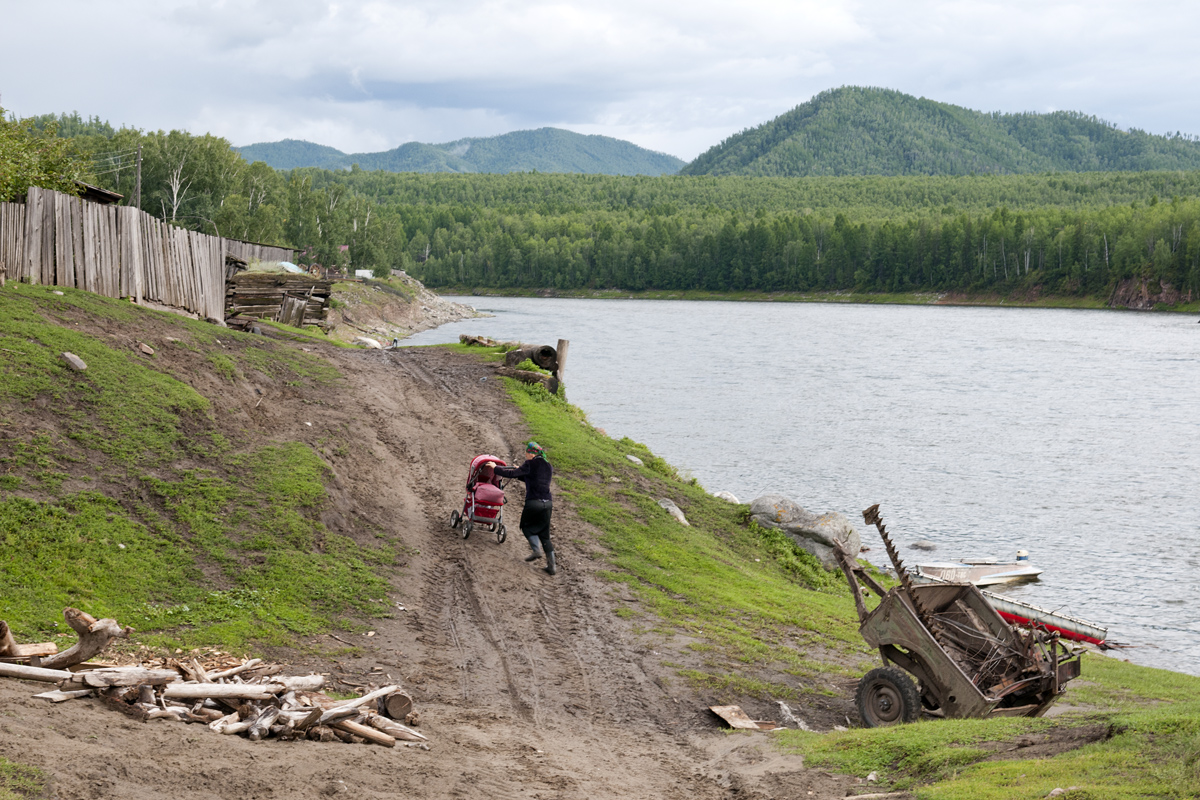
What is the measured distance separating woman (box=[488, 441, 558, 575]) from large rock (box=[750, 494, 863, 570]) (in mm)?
8278

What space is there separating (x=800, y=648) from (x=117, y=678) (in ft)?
32.6

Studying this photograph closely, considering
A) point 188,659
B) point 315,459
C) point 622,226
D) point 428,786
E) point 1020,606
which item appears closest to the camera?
point 428,786

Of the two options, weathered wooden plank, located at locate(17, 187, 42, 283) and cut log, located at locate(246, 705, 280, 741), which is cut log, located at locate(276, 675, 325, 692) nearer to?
cut log, located at locate(246, 705, 280, 741)

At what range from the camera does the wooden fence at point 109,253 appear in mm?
19203

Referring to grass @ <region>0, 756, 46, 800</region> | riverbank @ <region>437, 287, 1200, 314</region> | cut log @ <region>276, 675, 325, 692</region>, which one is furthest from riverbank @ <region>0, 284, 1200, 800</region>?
riverbank @ <region>437, 287, 1200, 314</region>

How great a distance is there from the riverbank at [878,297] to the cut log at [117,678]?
136231 millimetres

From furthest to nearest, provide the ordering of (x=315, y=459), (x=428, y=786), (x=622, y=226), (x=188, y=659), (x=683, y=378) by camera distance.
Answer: (x=622, y=226), (x=683, y=378), (x=315, y=459), (x=188, y=659), (x=428, y=786)

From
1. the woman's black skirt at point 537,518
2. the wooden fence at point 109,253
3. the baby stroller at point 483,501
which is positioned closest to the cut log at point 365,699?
the woman's black skirt at point 537,518

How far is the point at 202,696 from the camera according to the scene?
864 centimetres

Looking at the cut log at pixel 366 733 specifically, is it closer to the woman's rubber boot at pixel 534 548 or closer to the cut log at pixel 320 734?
the cut log at pixel 320 734

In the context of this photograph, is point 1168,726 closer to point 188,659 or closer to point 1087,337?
point 188,659

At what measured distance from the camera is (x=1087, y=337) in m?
87.3

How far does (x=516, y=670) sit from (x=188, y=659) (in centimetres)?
400

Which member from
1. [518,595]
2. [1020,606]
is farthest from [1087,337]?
[518,595]
